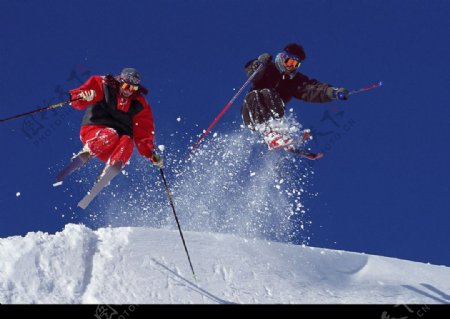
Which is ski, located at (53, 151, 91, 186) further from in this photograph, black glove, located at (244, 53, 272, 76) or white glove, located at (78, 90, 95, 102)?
black glove, located at (244, 53, 272, 76)

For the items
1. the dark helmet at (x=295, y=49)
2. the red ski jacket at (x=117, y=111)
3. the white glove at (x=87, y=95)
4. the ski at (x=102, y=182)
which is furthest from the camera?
the dark helmet at (x=295, y=49)

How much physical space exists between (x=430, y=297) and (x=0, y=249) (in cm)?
463

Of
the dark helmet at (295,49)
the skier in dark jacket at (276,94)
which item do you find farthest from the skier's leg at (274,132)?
the dark helmet at (295,49)

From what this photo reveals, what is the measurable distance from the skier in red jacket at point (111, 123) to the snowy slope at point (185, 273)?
52.3 inches

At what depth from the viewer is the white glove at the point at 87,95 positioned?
26.1 ft

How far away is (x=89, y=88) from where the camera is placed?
801 cm

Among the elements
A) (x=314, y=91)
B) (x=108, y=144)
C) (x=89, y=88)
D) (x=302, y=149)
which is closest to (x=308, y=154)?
(x=302, y=149)

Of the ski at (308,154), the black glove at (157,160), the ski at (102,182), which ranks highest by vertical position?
the ski at (308,154)

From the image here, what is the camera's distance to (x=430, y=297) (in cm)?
684

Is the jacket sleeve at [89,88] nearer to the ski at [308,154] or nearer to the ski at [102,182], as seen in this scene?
the ski at [102,182]

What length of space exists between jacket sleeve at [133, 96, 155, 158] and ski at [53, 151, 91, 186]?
2.33 feet

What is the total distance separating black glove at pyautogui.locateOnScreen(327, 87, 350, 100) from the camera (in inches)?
354
